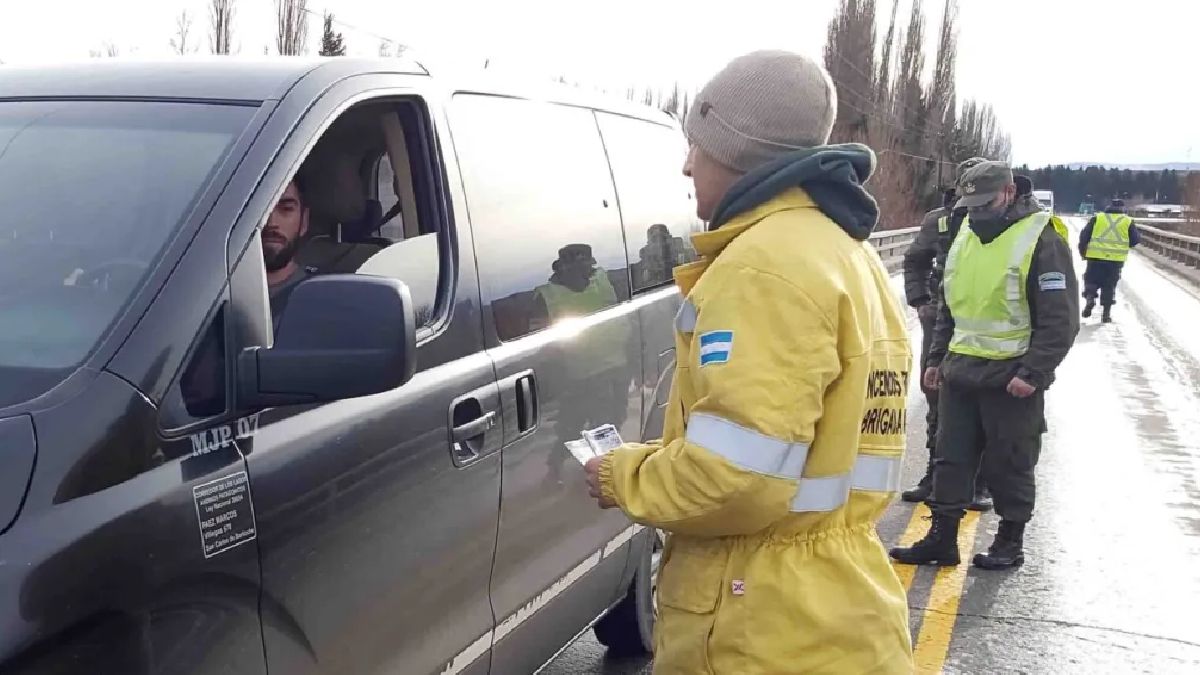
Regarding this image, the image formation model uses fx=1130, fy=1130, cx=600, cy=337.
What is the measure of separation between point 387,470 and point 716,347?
31.5 inches

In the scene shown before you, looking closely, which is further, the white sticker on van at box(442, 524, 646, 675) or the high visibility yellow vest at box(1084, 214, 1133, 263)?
the high visibility yellow vest at box(1084, 214, 1133, 263)

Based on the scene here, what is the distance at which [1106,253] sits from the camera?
1808cm

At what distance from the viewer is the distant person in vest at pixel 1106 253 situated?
18.0 m

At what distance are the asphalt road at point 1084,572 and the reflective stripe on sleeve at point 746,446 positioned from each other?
2.60 metres

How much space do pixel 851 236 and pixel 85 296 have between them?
4.55ft

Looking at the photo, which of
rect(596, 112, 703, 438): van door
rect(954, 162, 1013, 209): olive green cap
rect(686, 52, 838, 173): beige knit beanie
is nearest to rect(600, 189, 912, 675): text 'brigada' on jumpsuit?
rect(686, 52, 838, 173): beige knit beanie

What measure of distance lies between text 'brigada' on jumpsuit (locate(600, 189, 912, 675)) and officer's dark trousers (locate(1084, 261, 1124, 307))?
688 inches

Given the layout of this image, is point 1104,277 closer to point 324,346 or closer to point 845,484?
point 845,484

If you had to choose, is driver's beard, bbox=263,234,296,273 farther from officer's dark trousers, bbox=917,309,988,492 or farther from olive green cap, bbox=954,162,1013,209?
officer's dark trousers, bbox=917,309,988,492

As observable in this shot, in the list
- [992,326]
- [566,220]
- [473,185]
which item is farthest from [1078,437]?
[473,185]

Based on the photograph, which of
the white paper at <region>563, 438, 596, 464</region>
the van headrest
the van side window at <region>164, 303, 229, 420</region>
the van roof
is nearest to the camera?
the van side window at <region>164, 303, 229, 420</region>

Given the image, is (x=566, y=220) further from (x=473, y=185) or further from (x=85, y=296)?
(x=85, y=296)

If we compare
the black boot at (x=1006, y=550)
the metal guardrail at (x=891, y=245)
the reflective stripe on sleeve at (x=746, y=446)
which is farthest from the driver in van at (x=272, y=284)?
the metal guardrail at (x=891, y=245)

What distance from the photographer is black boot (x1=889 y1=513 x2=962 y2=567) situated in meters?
5.62
